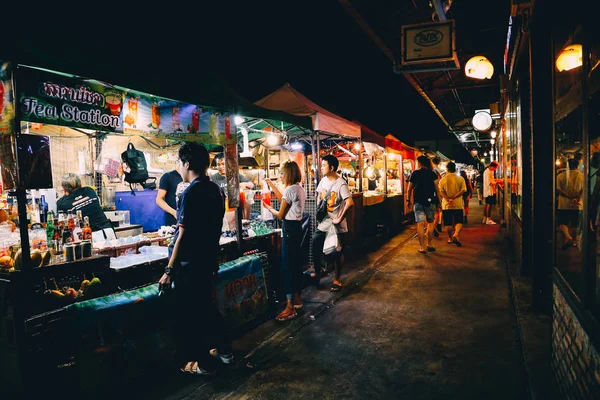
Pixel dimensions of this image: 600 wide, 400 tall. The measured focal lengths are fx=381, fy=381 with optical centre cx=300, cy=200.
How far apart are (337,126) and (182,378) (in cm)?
640

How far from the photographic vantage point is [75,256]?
12.5 feet

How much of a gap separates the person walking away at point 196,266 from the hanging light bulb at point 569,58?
13.6 ft

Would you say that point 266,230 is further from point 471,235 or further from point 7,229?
point 471,235

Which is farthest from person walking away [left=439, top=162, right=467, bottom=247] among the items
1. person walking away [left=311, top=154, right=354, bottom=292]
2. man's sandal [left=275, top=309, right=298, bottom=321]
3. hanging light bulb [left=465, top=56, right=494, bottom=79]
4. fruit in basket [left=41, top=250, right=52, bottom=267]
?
fruit in basket [left=41, top=250, right=52, bottom=267]

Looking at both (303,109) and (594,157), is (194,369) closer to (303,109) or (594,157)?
(594,157)

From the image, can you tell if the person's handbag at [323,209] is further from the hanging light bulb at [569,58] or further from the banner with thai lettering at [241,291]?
the hanging light bulb at [569,58]

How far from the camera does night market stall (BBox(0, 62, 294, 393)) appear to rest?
10.5 feet

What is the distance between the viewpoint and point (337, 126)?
886 centimetres

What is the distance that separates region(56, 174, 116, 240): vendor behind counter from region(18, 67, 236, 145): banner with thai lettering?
180cm

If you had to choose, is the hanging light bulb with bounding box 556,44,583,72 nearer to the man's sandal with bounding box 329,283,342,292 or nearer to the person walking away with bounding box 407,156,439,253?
the man's sandal with bounding box 329,283,342,292

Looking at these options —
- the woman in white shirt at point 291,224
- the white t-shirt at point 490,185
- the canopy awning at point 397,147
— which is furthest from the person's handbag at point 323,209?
the white t-shirt at point 490,185

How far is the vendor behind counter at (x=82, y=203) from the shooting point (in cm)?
566

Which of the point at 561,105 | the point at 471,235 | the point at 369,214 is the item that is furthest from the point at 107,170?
the point at 471,235

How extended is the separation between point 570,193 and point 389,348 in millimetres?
2840
